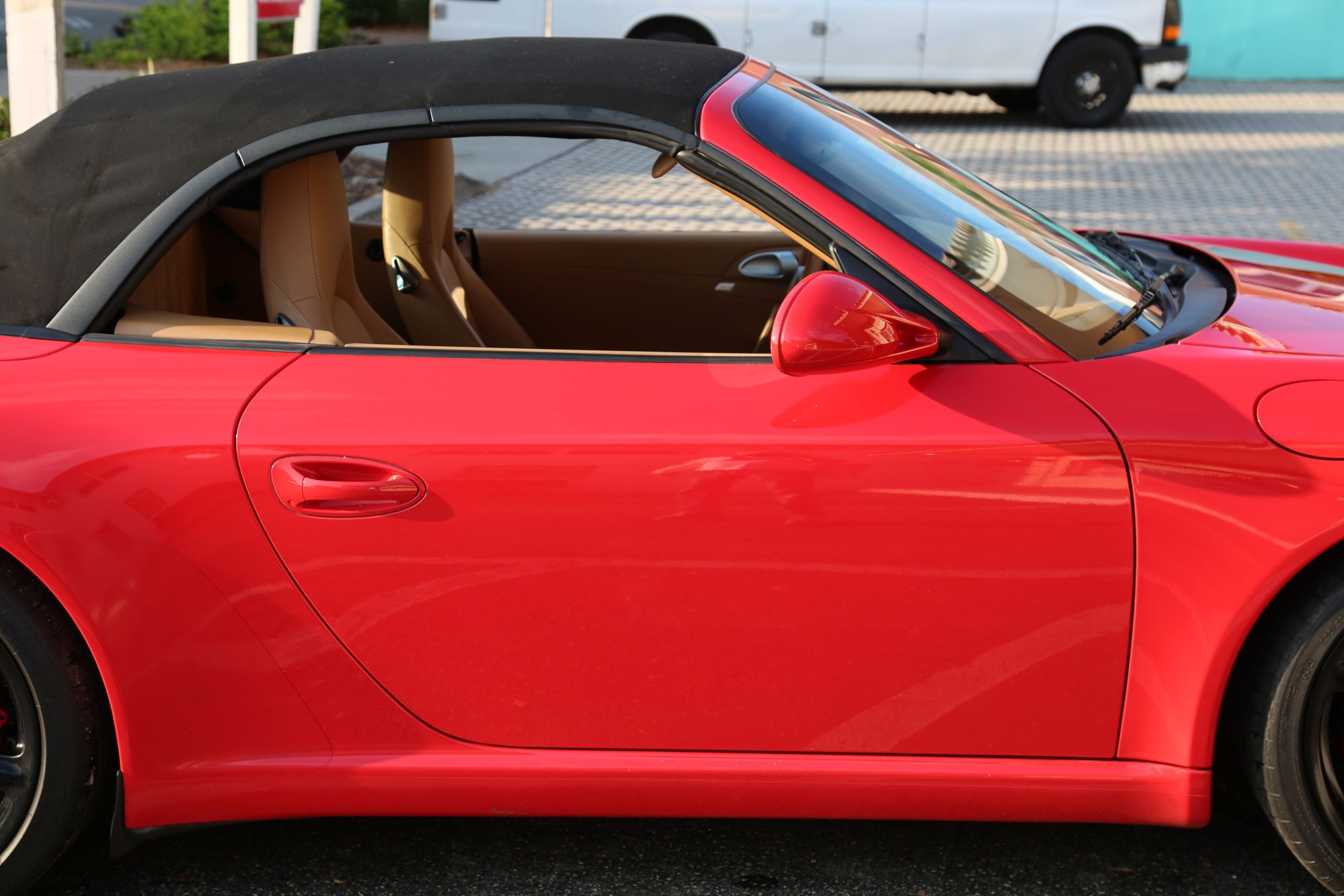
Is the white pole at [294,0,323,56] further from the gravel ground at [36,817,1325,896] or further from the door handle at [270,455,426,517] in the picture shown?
the door handle at [270,455,426,517]

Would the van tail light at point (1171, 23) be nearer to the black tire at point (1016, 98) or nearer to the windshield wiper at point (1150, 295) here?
the black tire at point (1016, 98)

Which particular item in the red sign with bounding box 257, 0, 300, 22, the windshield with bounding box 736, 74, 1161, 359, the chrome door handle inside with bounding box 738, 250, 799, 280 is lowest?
the chrome door handle inside with bounding box 738, 250, 799, 280

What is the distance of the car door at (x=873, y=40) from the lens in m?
12.9

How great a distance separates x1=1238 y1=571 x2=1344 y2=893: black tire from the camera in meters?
2.21

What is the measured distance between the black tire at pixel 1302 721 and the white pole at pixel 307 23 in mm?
7044

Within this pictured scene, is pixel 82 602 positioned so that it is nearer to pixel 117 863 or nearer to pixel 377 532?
pixel 377 532

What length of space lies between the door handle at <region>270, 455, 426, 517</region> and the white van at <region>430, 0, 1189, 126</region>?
10975mm

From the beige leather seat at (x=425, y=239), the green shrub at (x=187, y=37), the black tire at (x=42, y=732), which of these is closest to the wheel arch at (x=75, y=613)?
the black tire at (x=42, y=732)

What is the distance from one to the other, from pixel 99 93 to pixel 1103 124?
12.7 meters

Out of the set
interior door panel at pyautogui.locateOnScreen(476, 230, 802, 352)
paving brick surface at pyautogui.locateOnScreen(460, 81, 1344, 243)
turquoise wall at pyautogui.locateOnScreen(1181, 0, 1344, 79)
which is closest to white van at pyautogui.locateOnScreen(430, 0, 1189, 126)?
paving brick surface at pyautogui.locateOnScreen(460, 81, 1344, 243)

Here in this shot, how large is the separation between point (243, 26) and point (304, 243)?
5.00 meters

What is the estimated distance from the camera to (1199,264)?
314 cm

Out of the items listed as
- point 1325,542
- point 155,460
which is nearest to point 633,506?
point 155,460

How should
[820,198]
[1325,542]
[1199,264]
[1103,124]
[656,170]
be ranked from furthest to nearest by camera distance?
[1103,124] < [1199,264] < [656,170] < [820,198] < [1325,542]
